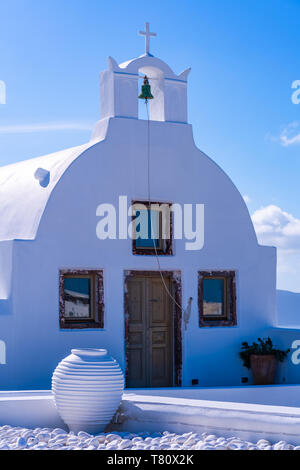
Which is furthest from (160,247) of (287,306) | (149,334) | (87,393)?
(287,306)

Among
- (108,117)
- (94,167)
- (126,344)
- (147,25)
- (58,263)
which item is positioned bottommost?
(126,344)

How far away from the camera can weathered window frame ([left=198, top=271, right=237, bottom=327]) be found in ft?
37.8

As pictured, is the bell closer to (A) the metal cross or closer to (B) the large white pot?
(A) the metal cross

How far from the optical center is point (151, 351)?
11.4 meters


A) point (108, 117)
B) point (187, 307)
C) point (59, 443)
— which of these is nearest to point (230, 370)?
point (187, 307)

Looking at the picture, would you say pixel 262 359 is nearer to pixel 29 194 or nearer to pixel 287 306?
pixel 29 194

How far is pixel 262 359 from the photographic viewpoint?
11469 millimetres

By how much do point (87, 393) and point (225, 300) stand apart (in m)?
4.61

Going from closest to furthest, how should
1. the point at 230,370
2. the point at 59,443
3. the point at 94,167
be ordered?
the point at 59,443, the point at 94,167, the point at 230,370

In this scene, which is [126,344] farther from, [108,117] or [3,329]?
[108,117]

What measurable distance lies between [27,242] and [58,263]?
1.73 feet

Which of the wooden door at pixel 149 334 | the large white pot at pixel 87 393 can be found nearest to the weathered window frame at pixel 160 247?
the wooden door at pixel 149 334

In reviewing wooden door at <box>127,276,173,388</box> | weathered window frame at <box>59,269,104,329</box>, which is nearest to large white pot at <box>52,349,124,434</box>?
weathered window frame at <box>59,269,104,329</box>

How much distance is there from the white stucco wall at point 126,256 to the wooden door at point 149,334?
0.30 m
